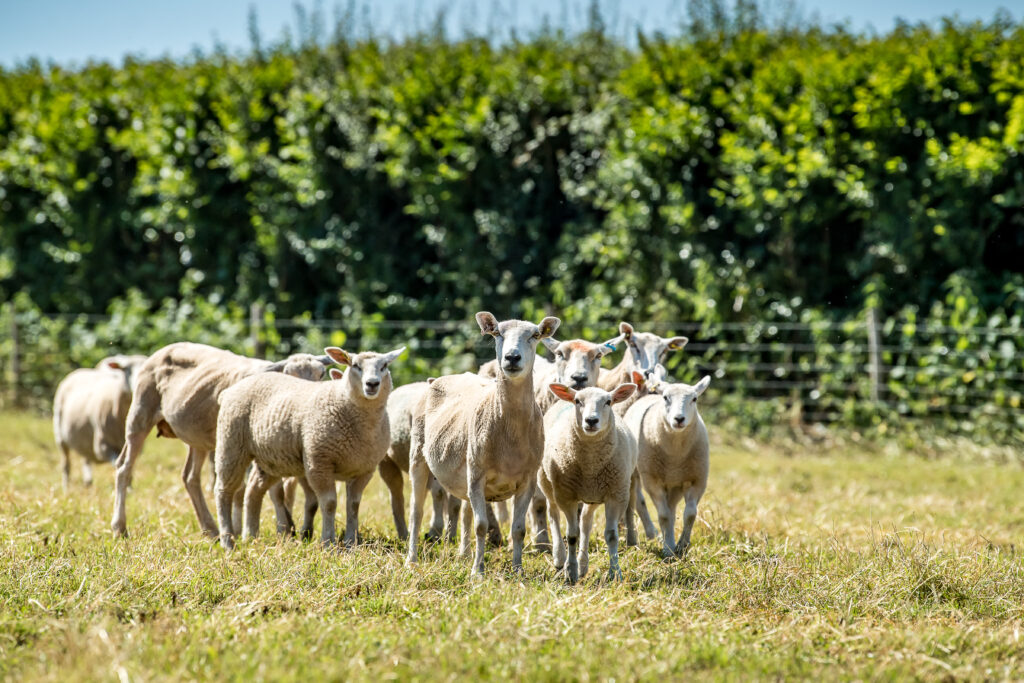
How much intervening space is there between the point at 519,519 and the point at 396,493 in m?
1.65

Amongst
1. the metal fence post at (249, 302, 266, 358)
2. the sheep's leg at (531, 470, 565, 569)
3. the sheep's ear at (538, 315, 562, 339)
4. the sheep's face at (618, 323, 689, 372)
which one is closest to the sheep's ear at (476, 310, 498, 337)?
the sheep's ear at (538, 315, 562, 339)

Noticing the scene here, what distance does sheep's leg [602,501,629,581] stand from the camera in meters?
5.81

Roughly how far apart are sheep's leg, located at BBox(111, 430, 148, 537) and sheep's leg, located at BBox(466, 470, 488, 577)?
2.43m

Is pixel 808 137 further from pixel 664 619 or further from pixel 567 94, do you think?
pixel 664 619

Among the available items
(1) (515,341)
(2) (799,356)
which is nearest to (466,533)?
(1) (515,341)

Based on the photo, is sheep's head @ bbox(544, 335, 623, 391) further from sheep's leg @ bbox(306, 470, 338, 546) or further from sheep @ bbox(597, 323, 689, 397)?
sheep's leg @ bbox(306, 470, 338, 546)

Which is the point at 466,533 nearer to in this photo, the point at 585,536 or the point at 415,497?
the point at 415,497

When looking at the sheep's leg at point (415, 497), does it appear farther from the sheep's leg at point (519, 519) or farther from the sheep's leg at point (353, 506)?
the sheep's leg at point (519, 519)

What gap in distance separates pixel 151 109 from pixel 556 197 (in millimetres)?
5969

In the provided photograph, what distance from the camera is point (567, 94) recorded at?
13.2m

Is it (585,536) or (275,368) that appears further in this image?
(275,368)

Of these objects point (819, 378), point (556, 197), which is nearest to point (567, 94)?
point (556, 197)

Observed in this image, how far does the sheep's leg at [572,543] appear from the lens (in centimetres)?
586

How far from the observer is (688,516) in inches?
261
